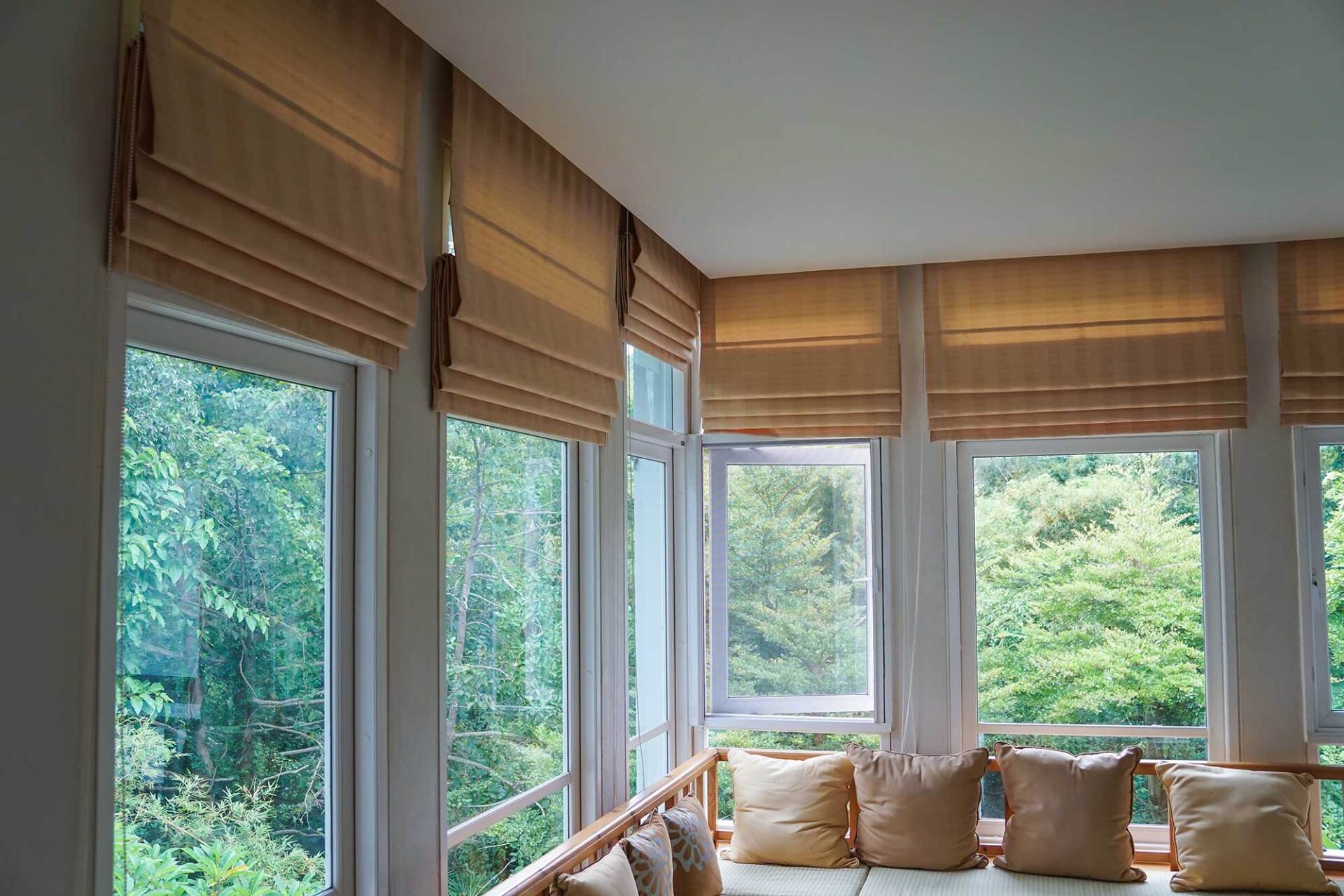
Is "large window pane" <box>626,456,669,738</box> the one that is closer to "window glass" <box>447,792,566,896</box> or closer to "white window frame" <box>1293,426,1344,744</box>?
"window glass" <box>447,792,566,896</box>

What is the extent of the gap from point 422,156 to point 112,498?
1.30 m

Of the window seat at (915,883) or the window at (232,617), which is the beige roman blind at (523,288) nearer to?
the window at (232,617)

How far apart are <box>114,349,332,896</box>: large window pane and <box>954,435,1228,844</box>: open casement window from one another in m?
2.91

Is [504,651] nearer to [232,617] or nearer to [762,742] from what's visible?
[232,617]

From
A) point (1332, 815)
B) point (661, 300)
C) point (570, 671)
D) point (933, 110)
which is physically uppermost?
point (933, 110)

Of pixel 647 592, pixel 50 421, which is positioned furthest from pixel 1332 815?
pixel 50 421

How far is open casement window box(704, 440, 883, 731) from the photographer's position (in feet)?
15.5

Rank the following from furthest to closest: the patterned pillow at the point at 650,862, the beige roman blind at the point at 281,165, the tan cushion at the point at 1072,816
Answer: the tan cushion at the point at 1072,816
the patterned pillow at the point at 650,862
the beige roman blind at the point at 281,165

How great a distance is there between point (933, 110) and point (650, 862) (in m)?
2.13

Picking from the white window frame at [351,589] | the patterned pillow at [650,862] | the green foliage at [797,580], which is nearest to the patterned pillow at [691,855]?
the patterned pillow at [650,862]

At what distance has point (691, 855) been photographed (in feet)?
12.1

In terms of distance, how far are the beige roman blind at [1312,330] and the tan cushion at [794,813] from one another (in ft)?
7.00

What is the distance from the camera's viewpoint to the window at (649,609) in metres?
4.31

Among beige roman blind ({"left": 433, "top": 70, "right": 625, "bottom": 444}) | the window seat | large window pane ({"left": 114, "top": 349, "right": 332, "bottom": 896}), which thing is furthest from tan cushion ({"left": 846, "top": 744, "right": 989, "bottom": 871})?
large window pane ({"left": 114, "top": 349, "right": 332, "bottom": 896})
